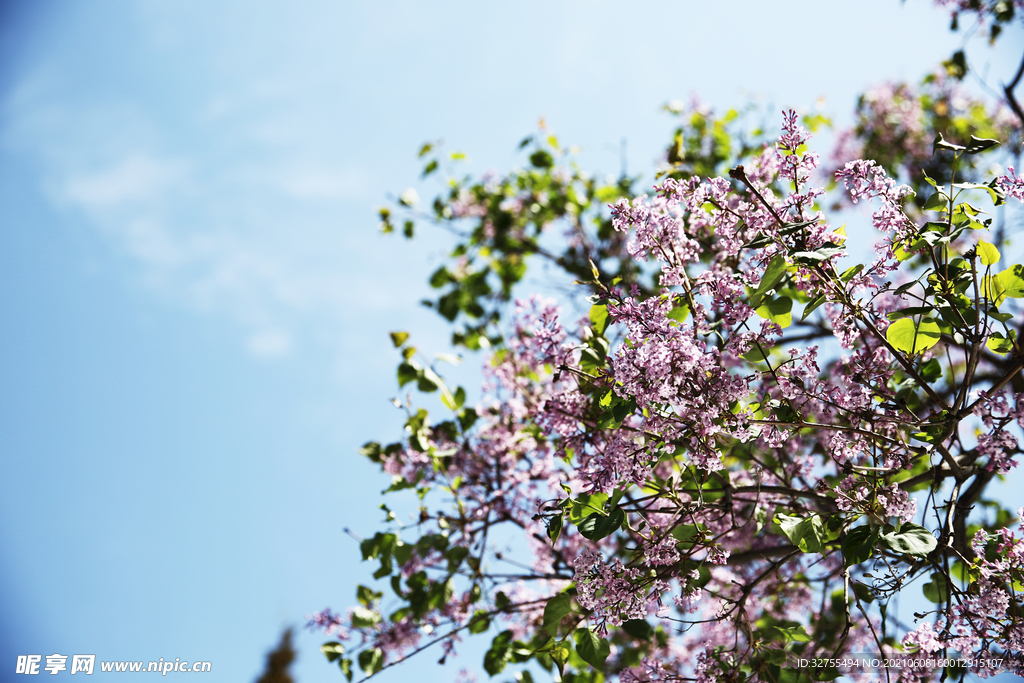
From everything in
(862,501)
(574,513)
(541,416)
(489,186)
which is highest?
(489,186)

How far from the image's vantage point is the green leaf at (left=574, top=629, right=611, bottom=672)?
229 centimetres

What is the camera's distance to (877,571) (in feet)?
7.92

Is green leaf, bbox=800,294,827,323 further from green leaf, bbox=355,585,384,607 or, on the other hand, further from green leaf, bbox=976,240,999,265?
green leaf, bbox=355,585,384,607

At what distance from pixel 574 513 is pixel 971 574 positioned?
1603 millimetres

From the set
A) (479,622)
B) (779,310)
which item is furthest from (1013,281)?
(479,622)

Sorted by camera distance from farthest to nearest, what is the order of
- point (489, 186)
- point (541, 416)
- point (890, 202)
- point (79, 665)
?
point (489, 186) < point (79, 665) < point (541, 416) < point (890, 202)

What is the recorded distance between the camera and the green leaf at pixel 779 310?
239 cm

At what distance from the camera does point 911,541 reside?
5.81 feet

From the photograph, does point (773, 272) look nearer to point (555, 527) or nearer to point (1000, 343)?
point (1000, 343)

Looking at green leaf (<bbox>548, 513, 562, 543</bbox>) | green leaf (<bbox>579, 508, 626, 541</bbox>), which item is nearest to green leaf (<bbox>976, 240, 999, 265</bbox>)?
green leaf (<bbox>579, 508, 626, 541</bbox>)

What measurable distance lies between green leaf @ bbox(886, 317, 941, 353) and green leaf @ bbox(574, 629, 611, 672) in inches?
60.7

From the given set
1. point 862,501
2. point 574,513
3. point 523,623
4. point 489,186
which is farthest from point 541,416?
point 489,186

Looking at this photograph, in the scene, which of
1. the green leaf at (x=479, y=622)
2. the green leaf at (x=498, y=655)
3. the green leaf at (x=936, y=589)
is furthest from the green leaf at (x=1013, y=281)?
the green leaf at (x=479, y=622)

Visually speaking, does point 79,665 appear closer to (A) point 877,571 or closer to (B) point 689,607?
(B) point 689,607
